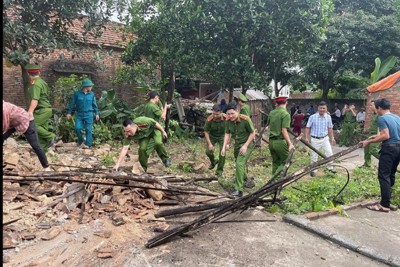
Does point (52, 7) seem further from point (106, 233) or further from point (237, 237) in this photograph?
point (237, 237)

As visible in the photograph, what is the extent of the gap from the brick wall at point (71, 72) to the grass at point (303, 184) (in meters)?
4.51

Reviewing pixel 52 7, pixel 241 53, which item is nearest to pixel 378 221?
pixel 241 53

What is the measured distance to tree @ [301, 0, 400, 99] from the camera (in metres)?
17.8

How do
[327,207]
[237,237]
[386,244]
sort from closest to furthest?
[237,237] < [386,244] < [327,207]

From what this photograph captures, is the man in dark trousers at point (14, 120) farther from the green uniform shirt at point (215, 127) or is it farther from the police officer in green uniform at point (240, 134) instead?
the green uniform shirt at point (215, 127)

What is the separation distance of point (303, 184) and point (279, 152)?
102 cm

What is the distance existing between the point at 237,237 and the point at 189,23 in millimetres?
7651

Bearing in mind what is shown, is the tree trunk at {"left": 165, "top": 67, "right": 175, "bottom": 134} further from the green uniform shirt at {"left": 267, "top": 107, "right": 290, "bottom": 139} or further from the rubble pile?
the rubble pile

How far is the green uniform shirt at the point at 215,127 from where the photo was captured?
7.27 meters

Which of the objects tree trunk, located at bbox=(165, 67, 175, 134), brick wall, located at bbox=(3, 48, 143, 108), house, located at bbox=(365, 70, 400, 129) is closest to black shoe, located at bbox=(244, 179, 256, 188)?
tree trunk, located at bbox=(165, 67, 175, 134)

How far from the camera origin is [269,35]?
34.5ft

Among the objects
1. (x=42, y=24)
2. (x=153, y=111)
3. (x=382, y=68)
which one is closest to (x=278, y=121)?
(x=153, y=111)

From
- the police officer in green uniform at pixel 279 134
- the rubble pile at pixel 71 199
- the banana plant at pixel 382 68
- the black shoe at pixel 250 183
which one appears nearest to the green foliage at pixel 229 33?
the police officer in green uniform at pixel 279 134

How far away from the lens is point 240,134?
259 inches
